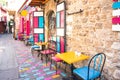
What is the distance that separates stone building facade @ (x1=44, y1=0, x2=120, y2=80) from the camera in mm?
3387

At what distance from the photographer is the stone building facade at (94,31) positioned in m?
3.39

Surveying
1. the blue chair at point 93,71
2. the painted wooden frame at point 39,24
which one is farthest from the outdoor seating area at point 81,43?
the painted wooden frame at point 39,24

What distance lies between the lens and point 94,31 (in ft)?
13.2

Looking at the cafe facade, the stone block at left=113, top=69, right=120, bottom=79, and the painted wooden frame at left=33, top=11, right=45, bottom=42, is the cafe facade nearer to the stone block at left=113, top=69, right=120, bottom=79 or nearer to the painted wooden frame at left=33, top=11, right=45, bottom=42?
the stone block at left=113, top=69, right=120, bottom=79

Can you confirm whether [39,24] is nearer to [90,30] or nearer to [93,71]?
[90,30]

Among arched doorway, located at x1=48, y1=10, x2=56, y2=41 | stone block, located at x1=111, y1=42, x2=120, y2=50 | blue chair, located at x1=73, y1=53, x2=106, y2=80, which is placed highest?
arched doorway, located at x1=48, y1=10, x2=56, y2=41

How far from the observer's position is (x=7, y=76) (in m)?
5.21

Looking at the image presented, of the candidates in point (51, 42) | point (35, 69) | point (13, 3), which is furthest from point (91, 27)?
point (13, 3)

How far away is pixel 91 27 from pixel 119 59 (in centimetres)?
120

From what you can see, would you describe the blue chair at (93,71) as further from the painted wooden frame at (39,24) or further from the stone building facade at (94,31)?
the painted wooden frame at (39,24)

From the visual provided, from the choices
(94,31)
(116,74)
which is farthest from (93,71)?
(94,31)

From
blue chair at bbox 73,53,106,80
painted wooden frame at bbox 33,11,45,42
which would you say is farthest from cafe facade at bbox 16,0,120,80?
painted wooden frame at bbox 33,11,45,42

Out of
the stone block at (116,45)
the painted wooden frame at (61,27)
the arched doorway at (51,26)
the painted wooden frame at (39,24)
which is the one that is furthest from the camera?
the painted wooden frame at (39,24)

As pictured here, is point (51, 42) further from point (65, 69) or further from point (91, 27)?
point (91, 27)
